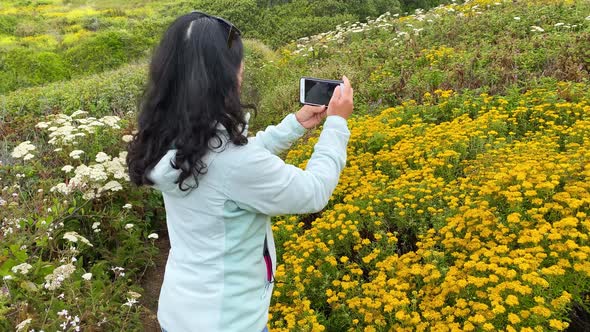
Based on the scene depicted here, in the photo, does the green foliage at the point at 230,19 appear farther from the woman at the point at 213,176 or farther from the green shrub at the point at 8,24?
the woman at the point at 213,176

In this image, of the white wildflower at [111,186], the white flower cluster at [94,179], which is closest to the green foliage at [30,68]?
the white flower cluster at [94,179]

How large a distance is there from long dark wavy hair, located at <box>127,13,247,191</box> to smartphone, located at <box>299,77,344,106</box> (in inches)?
24.0

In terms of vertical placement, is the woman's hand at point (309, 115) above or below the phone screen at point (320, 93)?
below

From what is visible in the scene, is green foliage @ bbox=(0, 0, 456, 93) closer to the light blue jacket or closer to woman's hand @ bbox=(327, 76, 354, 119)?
woman's hand @ bbox=(327, 76, 354, 119)

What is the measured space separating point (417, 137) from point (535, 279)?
224 cm

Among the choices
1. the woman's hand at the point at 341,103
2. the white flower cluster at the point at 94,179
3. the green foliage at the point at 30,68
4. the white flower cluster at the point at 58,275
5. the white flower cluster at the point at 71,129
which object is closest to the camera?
the woman's hand at the point at 341,103

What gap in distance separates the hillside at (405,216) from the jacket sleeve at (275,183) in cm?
125

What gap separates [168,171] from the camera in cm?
150

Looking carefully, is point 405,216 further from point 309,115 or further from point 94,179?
point 94,179

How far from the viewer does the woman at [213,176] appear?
57.2 inches

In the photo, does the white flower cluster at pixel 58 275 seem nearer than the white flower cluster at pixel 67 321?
No

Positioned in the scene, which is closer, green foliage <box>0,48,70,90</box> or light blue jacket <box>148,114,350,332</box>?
light blue jacket <box>148,114,350,332</box>

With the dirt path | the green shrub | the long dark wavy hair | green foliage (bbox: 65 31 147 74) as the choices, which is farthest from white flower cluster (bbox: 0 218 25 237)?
the green shrub

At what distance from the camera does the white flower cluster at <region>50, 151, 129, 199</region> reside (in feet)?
13.3
